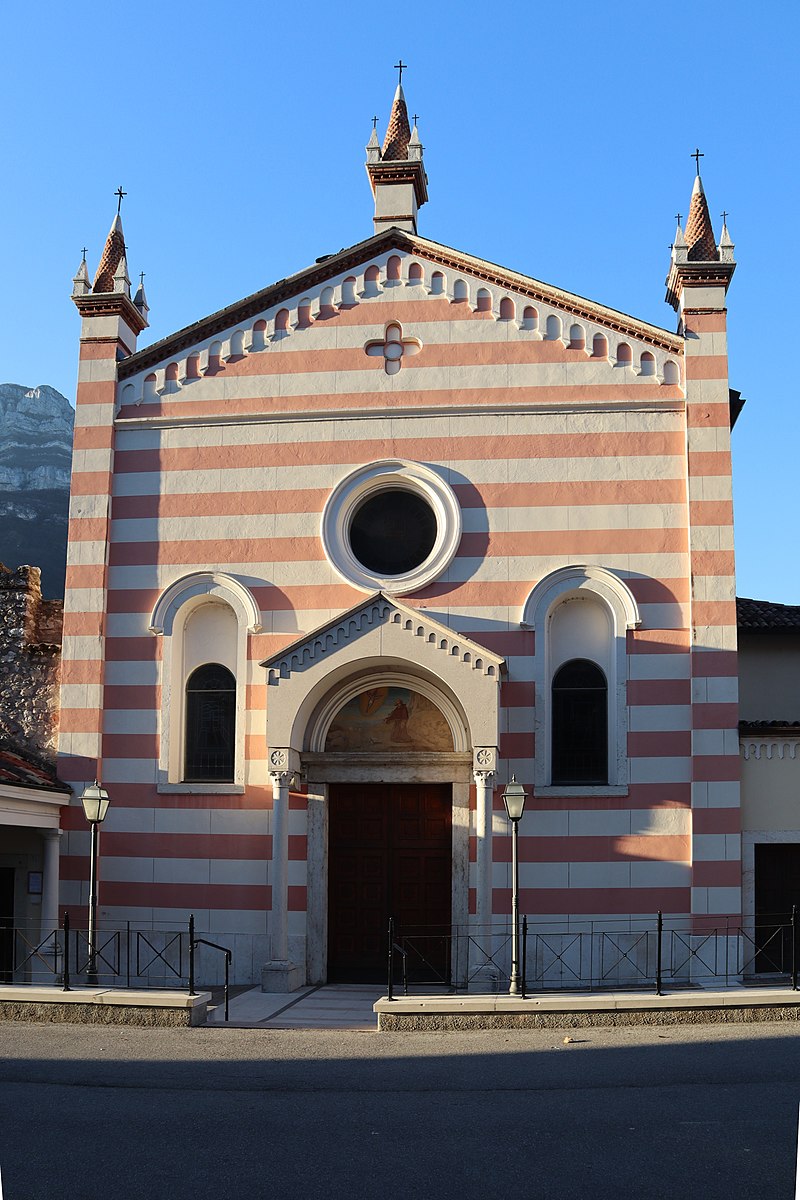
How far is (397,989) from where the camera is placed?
1833 cm

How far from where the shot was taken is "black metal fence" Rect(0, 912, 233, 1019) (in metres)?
18.9

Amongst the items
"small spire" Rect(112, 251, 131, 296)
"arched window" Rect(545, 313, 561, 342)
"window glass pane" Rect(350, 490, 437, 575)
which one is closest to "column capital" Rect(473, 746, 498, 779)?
"window glass pane" Rect(350, 490, 437, 575)

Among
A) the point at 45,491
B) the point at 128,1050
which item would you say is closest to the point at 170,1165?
the point at 128,1050

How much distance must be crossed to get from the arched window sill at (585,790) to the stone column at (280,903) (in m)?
3.97

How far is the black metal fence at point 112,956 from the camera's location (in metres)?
18.9

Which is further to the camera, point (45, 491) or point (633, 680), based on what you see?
point (45, 491)

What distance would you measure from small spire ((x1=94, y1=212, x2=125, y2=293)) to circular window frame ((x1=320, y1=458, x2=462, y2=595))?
5.94 meters

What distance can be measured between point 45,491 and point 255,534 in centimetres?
8560

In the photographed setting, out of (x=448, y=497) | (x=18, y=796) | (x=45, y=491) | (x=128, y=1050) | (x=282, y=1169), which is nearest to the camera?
(x=282, y=1169)

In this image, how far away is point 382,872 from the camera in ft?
63.5

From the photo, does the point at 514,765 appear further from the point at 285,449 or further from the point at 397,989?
the point at 285,449

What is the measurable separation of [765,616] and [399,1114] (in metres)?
13.4

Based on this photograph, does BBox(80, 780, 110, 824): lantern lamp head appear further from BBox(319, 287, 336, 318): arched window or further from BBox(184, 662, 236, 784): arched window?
BBox(319, 287, 336, 318): arched window

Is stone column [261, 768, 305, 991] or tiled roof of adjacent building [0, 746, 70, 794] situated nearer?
tiled roof of adjacent building [0, 746, 70, 794]
